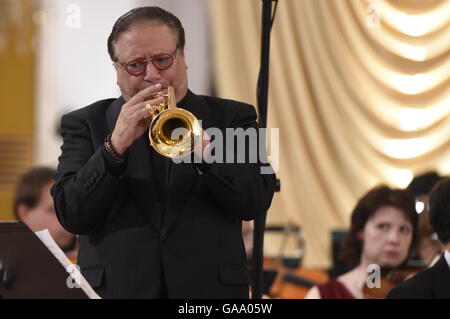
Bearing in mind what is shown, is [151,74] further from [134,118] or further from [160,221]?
[160,221]

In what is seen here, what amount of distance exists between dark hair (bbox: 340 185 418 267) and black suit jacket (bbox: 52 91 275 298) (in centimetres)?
173

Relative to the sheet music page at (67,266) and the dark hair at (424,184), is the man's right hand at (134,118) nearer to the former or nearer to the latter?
A: the sheet music page at (67,266)

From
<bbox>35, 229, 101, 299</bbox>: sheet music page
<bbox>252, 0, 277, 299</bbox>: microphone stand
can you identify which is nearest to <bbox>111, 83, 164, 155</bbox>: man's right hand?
<bbox>35, 229, 101, 299</bbox>: sheet music page

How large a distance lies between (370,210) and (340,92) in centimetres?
315

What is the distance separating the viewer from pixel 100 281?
219 centimetres

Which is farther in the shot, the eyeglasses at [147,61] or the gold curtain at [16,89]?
the gold curtain at [16,89]

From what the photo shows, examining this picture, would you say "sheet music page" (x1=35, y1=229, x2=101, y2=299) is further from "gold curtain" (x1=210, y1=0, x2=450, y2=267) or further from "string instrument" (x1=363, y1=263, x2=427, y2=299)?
"gold curtain" (x1=210, y1=0, x2=450, y2=267)

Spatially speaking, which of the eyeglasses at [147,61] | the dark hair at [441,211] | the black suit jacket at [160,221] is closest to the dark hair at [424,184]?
the dark hair at [441,211]

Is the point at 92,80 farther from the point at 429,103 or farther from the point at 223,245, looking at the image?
the point at 223,245

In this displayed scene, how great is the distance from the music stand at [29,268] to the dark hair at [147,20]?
24.9 inches

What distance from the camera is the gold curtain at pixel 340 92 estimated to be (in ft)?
21.4

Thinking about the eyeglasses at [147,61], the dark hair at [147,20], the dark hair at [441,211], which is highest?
the dark hair at [147,20]
